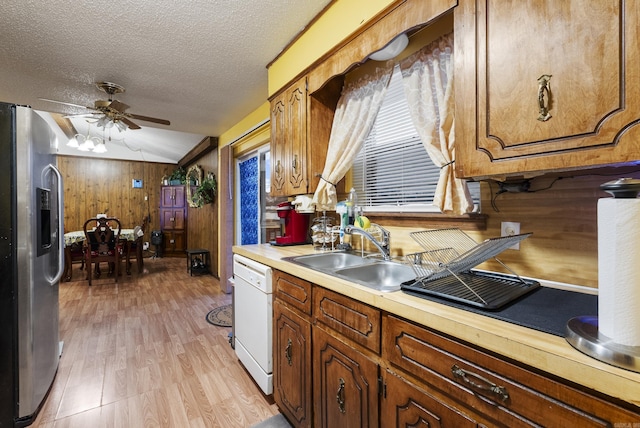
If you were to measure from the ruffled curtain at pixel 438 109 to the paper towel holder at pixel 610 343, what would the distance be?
647 mm

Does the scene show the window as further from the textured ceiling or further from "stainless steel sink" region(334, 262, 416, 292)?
the textured ceiling

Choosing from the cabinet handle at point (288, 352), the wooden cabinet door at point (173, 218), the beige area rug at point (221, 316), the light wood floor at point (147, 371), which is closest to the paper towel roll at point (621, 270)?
the cabinet handle at point (288, 352)

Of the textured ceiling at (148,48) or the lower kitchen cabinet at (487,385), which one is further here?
the textured ceiling at (148,48)

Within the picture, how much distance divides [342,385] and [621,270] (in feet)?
3.29

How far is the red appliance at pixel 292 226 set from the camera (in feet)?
7.72

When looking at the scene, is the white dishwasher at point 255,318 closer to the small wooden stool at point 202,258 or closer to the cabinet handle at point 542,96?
the cabinet handle at point 542,96

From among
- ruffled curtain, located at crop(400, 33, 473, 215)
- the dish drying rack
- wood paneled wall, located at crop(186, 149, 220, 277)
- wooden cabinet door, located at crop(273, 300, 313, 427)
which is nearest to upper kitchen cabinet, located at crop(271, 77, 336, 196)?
ruffled curtain, located at crop(400, 33, 473, 215)

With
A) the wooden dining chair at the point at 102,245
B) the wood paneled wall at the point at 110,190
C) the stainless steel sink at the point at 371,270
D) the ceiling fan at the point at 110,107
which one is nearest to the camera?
the stainless steel sink at the point at 371,270

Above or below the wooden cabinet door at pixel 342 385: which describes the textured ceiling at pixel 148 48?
above

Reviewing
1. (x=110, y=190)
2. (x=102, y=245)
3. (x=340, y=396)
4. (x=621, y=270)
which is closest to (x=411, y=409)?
(x=340, y=396)

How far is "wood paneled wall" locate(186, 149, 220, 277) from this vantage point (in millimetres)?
5271

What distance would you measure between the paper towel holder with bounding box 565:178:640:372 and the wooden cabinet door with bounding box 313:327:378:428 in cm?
61

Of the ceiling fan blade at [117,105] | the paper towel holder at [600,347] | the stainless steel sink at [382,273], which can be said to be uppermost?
the ceiling fan blade at [117,105]

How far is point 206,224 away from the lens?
5938mm
